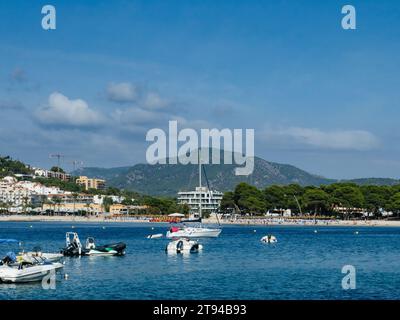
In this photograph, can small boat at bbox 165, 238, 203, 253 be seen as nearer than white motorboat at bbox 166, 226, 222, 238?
Yes

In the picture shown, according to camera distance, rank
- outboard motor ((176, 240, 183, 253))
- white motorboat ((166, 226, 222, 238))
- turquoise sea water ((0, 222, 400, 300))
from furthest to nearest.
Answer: white motorboat ((166, 226, 222, 238)) → outboard motor ((176, 240, 183, 253)) → turquoise sea water ((0, 222, 400, 300))

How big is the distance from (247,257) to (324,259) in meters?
8.17

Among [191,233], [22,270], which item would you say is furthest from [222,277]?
[191,233]

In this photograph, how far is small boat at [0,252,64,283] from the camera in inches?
1767

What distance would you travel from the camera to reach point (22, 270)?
45.2 m

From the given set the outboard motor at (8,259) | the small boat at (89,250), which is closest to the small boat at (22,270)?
the outboard motor at (8,259)

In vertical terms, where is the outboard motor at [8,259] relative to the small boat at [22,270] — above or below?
above

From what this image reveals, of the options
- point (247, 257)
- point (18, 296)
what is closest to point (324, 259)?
point (247, 257)

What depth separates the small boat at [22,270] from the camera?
44875mm

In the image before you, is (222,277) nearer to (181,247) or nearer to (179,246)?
(181,247)

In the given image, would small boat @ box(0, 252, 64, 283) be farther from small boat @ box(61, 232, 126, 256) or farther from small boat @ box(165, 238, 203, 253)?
small boat @ box(165, 238, 203, 253)

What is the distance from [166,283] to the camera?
47.4 m

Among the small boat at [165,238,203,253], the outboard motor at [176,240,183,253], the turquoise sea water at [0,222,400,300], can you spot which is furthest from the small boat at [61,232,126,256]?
the outboard motor at [176,240,183,253]

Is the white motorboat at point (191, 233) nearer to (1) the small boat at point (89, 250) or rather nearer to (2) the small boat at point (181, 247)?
(2) the small boat at point (181, 247)
